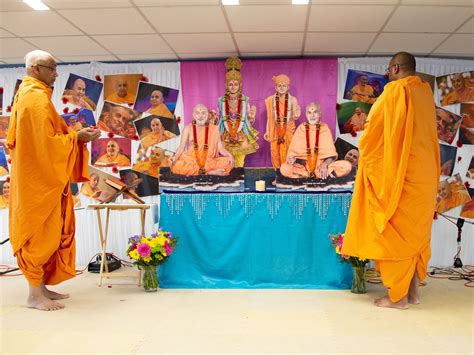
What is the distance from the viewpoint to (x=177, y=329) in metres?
3.06

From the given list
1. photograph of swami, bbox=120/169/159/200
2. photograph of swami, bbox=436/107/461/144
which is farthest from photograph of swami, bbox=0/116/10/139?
photograph of swami, bbox=436/107/461/144

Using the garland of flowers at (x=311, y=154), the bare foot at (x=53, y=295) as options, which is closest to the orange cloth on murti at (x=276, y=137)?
the garland of flowers at (x=311, y=154)

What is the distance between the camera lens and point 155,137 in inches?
215

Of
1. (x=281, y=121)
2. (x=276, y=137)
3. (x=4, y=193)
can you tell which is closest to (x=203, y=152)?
(x=276, y=137)

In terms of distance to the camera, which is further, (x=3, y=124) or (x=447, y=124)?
(x=3, y=124)

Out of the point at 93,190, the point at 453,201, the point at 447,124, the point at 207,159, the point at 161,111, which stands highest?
the point at 161,111

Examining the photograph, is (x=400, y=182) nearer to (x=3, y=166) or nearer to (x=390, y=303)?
(x=390, y=303)

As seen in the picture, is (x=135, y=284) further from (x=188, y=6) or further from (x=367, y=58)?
(x=367, y=58)

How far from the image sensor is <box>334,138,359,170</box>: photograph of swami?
530cm

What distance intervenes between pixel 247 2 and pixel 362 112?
7.23ft

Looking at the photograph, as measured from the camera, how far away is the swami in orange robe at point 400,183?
3.44 metres

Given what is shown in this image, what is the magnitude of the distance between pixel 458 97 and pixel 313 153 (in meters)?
2.06

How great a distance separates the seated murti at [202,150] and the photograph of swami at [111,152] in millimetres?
679

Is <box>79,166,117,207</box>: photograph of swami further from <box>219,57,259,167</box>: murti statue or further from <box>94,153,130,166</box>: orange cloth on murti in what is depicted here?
<box>219,57,259,167</box>: murti statue
